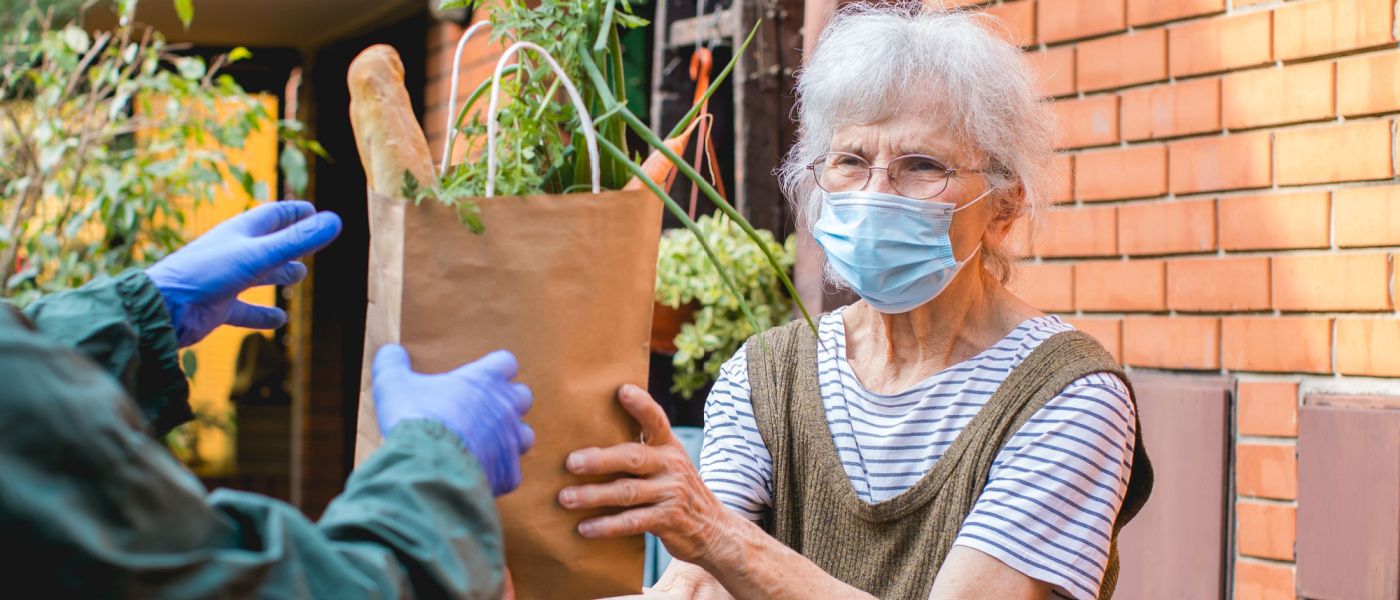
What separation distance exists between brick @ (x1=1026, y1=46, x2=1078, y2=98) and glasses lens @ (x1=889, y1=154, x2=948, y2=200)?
1.04 meters

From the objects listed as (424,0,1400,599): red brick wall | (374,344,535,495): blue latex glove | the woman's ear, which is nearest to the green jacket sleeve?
(374,344,535,495): blue latex glove

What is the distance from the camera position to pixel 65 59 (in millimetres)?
3715

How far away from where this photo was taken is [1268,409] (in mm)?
2457

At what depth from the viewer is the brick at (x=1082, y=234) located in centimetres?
278

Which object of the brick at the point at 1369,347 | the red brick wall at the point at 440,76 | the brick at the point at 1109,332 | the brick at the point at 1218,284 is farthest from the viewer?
the red brick wall at the point at 440,76

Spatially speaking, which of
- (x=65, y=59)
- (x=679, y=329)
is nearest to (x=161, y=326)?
(x=679, y=329)

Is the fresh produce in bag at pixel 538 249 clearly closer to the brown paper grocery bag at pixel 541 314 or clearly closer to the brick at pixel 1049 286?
the brown paper grocery bag at pixel 541 314

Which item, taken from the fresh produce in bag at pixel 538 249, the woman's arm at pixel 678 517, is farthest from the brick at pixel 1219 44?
the fresh produce in bag at pixel 538 249

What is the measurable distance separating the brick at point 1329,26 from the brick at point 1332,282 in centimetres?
39

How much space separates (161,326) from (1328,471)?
1990 mm

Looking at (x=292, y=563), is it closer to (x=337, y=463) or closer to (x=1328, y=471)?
(x=1328, y=471)

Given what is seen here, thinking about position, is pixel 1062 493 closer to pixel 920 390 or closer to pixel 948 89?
pixel 920 390

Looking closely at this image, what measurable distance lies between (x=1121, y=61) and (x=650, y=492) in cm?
179

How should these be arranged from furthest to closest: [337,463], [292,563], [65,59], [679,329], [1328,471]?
1. [337,463]
2. [65,59]
3. [679,329]
4. [1328,471]
5. [292,563]
